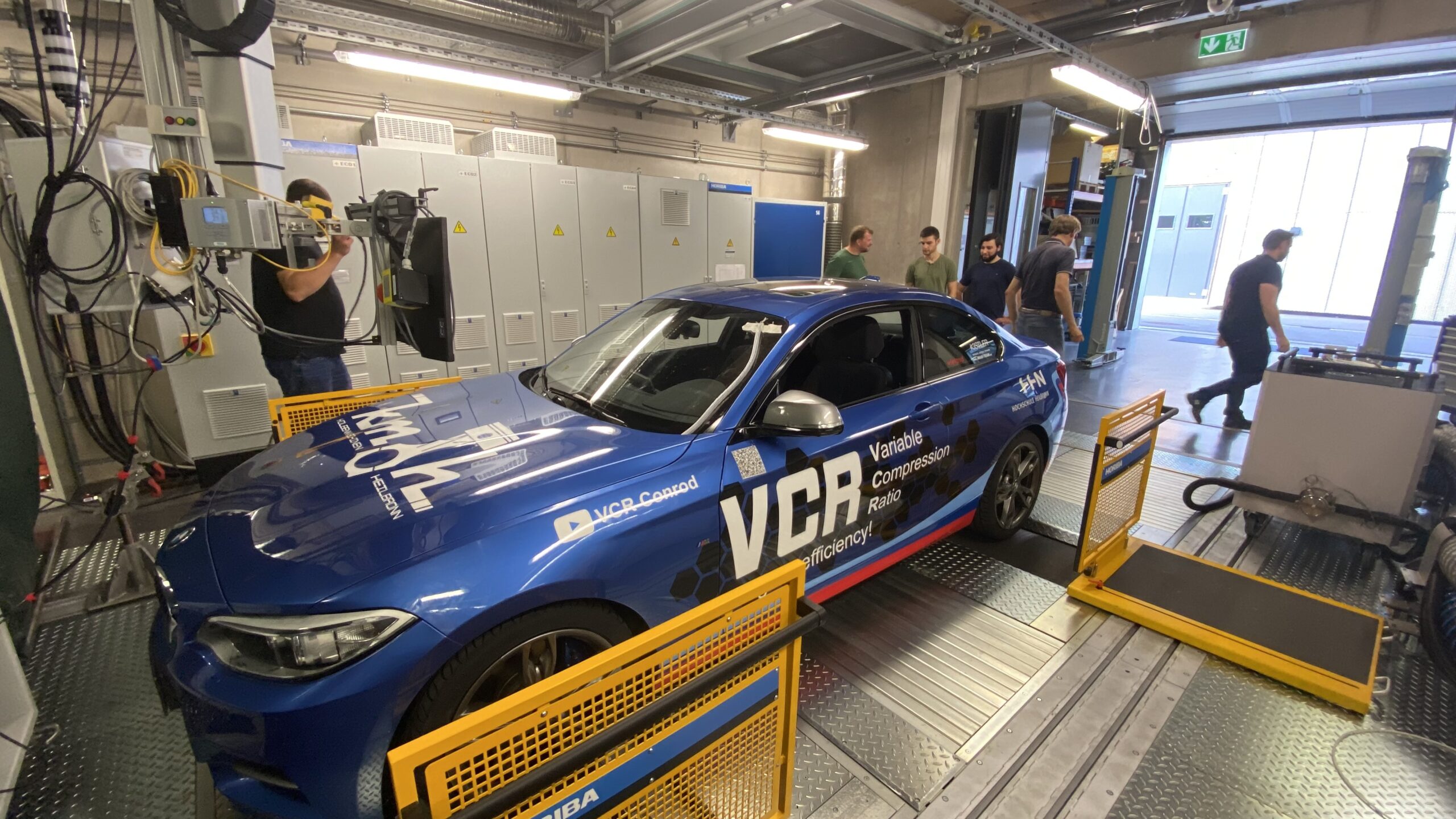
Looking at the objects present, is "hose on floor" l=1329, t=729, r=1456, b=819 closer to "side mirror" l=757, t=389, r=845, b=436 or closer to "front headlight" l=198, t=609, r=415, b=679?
"side mirror" l=757, t=389, r=845, b=436

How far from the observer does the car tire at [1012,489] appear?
3.06 meters

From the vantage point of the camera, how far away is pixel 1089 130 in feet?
30.1

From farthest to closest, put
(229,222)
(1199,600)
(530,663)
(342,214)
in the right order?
(342,214), (1199,600), (229,222), (530,663)

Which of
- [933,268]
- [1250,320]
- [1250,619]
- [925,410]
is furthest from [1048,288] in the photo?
[925,410]

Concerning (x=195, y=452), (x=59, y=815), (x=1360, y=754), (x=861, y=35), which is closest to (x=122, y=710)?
(x=59, y=815)

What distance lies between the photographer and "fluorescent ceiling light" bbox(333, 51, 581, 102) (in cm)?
451

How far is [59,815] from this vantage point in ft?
5.83

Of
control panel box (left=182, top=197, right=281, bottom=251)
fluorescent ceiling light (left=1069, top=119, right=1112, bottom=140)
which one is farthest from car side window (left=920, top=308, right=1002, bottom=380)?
fluorescent ceiling light (left=1069, top=119, right=1112, bottom=140)

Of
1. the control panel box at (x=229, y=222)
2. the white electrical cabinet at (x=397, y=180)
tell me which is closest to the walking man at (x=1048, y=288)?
the white electrical cabinet at (x=397, y=180)

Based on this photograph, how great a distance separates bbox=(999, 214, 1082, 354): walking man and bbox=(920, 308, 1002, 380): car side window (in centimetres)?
253

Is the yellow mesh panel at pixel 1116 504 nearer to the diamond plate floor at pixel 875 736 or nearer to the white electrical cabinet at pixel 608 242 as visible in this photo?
the diamond plate floor at pixel 875 736

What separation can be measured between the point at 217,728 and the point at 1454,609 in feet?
13.5

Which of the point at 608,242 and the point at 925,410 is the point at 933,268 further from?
the point at 925,410

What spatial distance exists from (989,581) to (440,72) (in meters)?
5.17
